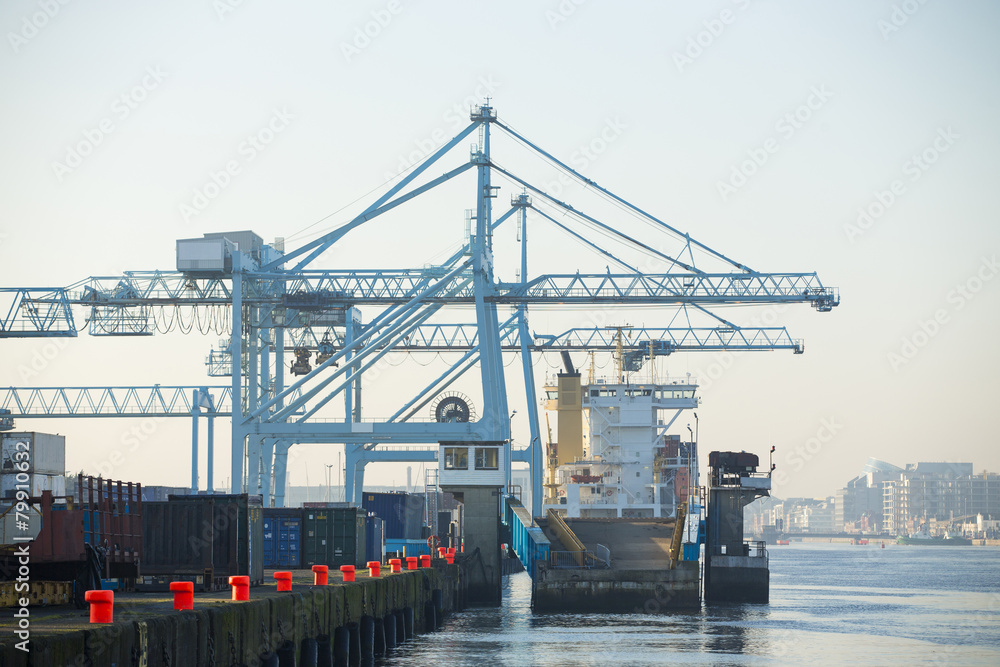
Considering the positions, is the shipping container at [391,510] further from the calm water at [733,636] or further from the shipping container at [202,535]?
the shipping container at [202,535]

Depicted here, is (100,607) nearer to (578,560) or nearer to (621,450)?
(578,560)

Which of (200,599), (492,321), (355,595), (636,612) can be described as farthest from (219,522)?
(492,321)

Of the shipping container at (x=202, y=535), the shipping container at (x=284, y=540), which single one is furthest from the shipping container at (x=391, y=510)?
the shipping container at (x=202, y=535)

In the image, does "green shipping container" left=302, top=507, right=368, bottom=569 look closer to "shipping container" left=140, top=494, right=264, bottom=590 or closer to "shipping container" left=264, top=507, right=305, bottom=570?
"shipping container" left=264, top=507, right=305, bottom=570

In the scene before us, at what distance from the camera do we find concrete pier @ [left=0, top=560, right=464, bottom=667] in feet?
45.1

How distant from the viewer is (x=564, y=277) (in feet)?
192

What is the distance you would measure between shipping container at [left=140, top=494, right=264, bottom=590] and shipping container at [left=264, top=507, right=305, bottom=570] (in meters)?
12.8

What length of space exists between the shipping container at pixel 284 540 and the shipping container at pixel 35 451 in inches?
411

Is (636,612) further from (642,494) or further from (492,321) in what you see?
(642,494)

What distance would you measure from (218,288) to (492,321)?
1302 centimetres

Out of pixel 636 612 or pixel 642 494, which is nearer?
pixel 636 612

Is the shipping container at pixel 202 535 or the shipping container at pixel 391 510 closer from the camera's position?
the shipping container at pixel 202 535

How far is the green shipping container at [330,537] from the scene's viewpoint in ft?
135

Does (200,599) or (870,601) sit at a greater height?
(200,599)
